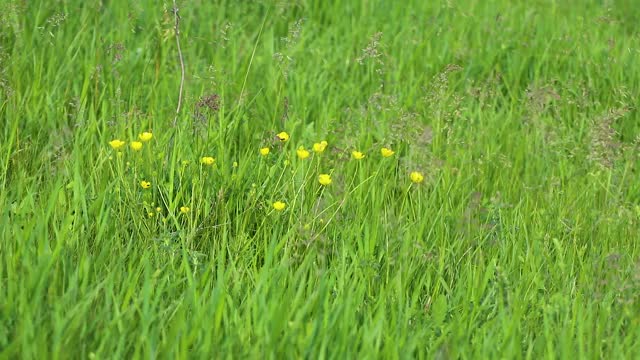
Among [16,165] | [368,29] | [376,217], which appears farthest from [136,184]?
[368,29]

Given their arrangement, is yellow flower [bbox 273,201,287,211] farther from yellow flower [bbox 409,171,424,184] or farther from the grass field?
yellow flower [bbox 409,171,424,184]

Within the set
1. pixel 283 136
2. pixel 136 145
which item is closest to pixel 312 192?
pixel 283 136

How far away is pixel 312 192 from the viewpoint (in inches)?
110

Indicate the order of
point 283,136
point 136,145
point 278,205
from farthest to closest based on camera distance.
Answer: point 283,136
point 136,145
point 278,205

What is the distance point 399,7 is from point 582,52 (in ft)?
3.15

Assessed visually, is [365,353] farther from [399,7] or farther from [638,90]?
[399,7]

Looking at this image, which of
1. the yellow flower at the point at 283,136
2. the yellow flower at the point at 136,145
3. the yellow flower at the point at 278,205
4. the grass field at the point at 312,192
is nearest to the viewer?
the grass field at the point at 312,192

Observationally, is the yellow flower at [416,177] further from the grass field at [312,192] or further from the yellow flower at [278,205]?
the yellow flower at [278,205]

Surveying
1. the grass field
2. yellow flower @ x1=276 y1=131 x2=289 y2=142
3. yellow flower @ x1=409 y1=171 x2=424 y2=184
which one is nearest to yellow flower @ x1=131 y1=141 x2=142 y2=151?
the grass field

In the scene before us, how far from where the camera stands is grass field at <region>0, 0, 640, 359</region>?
202 centimetres

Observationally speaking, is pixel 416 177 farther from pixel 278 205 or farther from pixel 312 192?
pixel 278 205

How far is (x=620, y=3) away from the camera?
18.4 feet

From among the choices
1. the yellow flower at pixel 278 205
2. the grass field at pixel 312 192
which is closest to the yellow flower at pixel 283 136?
the grass field at pixel 312 192

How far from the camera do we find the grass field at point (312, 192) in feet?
6.63
